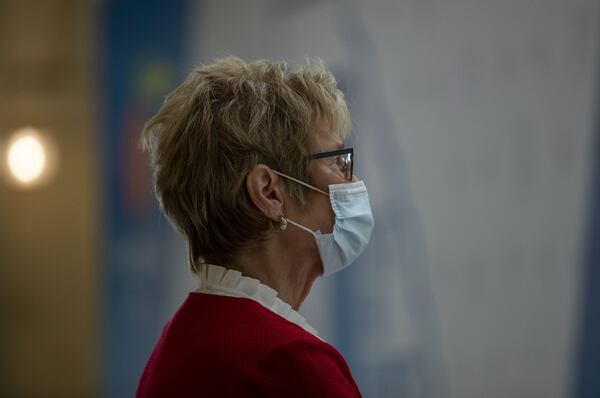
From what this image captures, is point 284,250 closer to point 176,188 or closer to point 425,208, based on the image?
point 176,188

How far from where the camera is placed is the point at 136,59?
4273mm

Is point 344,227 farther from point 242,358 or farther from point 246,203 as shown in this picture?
point 242,358

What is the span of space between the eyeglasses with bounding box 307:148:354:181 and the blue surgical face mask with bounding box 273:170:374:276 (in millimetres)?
25

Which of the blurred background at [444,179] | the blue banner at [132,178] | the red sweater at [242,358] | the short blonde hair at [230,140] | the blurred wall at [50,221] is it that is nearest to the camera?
the red sweater at [242,358]

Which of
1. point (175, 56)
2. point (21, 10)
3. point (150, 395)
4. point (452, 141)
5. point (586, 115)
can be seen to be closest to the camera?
point (150, 395)

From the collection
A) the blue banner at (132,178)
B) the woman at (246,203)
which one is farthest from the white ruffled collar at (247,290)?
the blue banner at (132,178)

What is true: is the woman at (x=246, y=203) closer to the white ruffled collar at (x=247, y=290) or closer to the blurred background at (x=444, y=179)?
the white ruffled collar at (x=247, y=290)

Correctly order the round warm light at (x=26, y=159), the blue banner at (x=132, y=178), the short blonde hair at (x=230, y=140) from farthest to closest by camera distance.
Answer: the round warm light at (x=26, y=159) → the blue banner at (x=132, y=178) → the short blonde hair at (x=230, y=140)

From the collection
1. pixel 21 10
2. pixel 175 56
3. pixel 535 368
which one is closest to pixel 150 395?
pixel 535 368

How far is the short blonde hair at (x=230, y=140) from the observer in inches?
61.0

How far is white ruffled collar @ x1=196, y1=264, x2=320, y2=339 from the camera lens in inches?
61.0

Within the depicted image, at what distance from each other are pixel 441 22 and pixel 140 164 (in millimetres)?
2092

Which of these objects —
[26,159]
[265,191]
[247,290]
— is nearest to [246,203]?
[265,191]

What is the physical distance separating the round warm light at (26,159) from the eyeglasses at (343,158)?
13.1 ft
